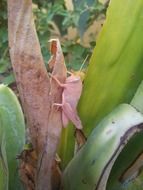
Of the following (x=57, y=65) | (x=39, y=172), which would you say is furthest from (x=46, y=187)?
(x=57, y=65)

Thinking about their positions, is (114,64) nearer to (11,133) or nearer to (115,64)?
(115,64)

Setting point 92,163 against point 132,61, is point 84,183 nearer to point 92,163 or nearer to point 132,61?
point 92,163

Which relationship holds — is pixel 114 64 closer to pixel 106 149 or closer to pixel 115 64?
pixel 115 64

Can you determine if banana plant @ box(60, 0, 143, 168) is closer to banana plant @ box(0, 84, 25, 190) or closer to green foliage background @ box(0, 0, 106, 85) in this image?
banana plant @ box(0, 84, 25, 190)

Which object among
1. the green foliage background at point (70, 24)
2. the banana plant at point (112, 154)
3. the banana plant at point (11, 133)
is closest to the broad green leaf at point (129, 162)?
the banana plant at point (112, 154)

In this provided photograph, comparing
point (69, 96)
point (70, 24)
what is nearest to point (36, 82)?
point (69, 96)

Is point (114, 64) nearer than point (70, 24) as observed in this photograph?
Yes

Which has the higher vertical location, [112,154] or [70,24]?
[112,154]

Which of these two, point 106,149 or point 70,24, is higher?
point 106,149

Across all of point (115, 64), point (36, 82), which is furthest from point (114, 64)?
point (36, 82)
